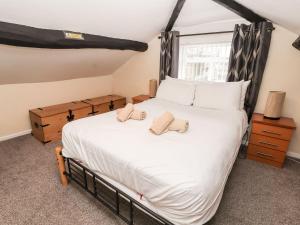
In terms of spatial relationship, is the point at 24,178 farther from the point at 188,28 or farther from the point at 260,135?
the point at 188,28

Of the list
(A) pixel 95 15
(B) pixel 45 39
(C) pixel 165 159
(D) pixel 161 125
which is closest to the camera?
(C) pixel 165 159

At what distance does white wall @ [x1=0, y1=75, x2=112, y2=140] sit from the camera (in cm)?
276

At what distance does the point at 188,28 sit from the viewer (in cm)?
293

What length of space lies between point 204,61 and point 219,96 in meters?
0.84

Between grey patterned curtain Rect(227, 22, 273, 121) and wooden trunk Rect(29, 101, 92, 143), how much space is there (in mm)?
2592

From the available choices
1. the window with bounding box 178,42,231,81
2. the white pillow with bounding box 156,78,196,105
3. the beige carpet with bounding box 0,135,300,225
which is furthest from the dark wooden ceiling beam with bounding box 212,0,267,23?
the beige carpet with bounding box 0,135,300,225

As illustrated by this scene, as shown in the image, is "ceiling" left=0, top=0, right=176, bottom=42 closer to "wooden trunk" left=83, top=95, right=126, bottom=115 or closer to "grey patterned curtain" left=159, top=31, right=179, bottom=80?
"grey patterned curtain" left=159, top=31, right=179, bottom=80

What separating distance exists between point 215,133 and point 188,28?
2.05m

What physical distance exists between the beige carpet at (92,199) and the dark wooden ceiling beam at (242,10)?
1.84 metres

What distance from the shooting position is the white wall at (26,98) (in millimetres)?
2760

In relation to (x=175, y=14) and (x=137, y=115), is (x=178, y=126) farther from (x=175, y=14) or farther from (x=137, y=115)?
(x=175, y=14)

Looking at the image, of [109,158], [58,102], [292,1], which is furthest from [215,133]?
[58,102]

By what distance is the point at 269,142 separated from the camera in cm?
219

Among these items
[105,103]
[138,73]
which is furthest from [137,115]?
[138,73]
